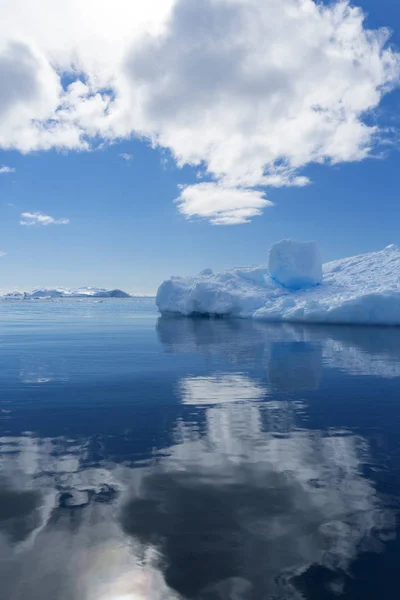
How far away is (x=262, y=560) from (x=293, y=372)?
7875mm

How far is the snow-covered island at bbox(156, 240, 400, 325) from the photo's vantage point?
1029 inches

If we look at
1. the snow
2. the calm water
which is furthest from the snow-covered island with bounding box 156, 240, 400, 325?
the calm water

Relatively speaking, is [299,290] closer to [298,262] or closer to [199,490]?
[298,262]

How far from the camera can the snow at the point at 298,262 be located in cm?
3384

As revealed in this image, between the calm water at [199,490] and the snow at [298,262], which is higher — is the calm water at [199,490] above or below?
below

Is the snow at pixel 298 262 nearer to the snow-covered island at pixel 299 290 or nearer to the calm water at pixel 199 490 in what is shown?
the snow-covered island at pixel 299 290

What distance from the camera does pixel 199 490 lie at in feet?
14.1

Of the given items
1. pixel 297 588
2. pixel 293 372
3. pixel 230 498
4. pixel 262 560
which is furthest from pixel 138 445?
pixel 293 372

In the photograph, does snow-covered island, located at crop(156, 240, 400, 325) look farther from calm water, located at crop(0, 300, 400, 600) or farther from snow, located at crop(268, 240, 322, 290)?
calm water, located at crop(0, 300, 400, 600)

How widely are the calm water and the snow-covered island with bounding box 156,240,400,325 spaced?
705 inches

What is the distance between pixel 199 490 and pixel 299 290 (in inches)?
1233

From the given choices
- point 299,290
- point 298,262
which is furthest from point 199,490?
point 299,290

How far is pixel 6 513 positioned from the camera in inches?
149

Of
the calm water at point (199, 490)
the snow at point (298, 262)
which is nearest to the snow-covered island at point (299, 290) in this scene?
the snow at point (298, 262)
